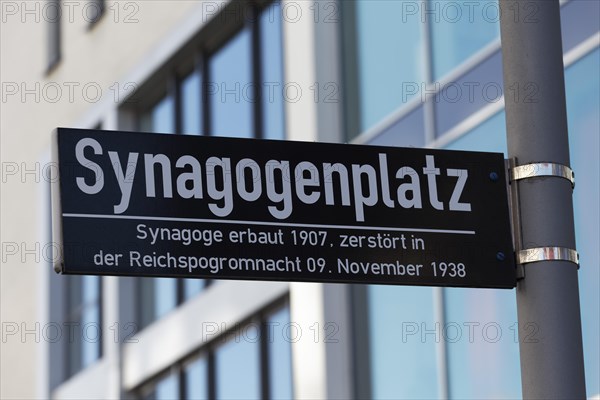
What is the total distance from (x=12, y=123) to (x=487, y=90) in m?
Result: 13.9

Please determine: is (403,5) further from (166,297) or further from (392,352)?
(166,297)

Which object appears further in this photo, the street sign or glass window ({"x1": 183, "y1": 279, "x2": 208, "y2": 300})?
glass window ({"x1": 183, "y1": 279, "x2": 208, "y2": 300})

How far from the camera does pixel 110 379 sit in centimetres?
1864

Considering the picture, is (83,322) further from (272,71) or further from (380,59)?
(380,59)

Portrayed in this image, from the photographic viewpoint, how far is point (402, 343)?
466 inches

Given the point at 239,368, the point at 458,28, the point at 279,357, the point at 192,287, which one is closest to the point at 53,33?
the point at 192,287

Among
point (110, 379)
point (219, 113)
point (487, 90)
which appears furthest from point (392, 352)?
point (110, 379)

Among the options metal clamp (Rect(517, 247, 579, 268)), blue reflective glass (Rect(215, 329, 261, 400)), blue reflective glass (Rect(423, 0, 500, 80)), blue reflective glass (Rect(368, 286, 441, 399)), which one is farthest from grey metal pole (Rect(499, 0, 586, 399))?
blue reflective glass (Rect(215, 329, 261, 400))

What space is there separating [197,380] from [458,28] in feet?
22.7

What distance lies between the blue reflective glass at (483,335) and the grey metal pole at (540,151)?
580 cm

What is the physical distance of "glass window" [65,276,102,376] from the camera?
20.1 meters

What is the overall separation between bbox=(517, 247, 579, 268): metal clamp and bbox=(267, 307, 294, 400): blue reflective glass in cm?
1036

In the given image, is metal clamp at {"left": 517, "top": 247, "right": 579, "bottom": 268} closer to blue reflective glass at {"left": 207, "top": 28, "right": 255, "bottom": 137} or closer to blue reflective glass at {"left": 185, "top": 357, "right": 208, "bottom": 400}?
blue reflective glass at {"left": 207, "top": 28, "right": 255, "bottom": 137}

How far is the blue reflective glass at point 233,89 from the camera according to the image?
16266mm
